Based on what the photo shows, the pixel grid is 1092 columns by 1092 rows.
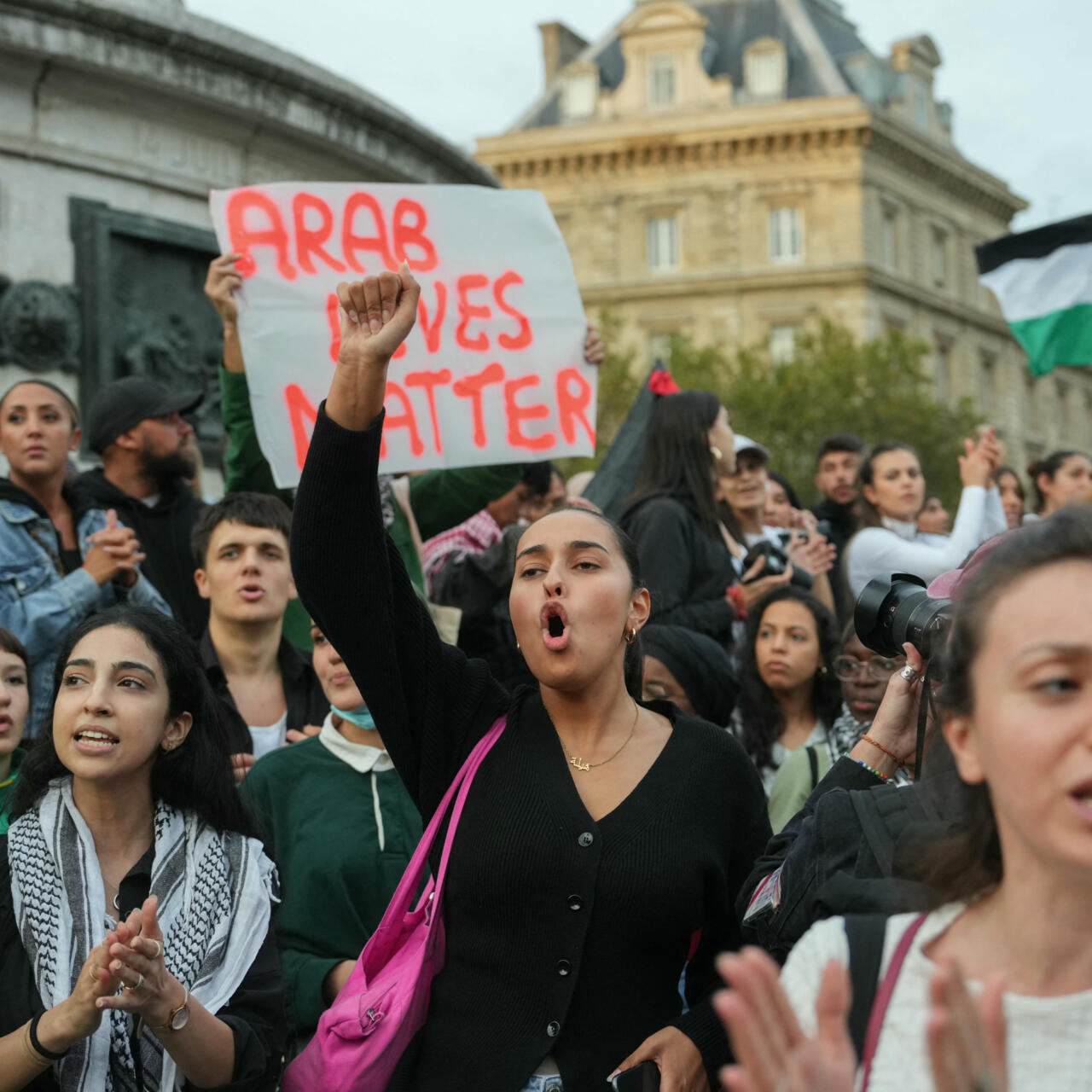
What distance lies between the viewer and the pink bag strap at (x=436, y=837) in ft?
9.51

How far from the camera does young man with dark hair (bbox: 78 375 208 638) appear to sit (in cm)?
540

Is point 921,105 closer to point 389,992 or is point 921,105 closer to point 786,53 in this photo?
point 786,53

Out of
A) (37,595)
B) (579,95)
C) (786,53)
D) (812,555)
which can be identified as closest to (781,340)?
(786,53)

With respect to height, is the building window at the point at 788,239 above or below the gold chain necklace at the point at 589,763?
above

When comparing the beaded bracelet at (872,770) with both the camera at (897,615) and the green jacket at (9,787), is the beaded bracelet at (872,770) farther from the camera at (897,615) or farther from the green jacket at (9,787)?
the green jacket at (9,787)

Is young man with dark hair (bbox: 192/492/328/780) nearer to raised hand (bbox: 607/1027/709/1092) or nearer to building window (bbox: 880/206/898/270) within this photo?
raised hand (bbox: 607/1027/709/1092)

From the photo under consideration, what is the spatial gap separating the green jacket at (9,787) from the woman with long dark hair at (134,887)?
0.18m

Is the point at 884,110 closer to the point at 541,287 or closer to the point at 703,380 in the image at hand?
the point at 703,380

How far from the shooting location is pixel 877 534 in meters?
5.99

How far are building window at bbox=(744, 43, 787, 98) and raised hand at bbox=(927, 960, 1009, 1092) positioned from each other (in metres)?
48.1

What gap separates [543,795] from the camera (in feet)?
9.57

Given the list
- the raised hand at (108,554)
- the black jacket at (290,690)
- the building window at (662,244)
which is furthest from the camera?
the building window at (662,244)

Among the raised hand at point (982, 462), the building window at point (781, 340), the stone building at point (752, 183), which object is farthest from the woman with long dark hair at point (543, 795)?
the building window at point (781, 340)

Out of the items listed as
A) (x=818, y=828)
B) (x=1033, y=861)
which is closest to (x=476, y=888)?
(x=818, y=828)
